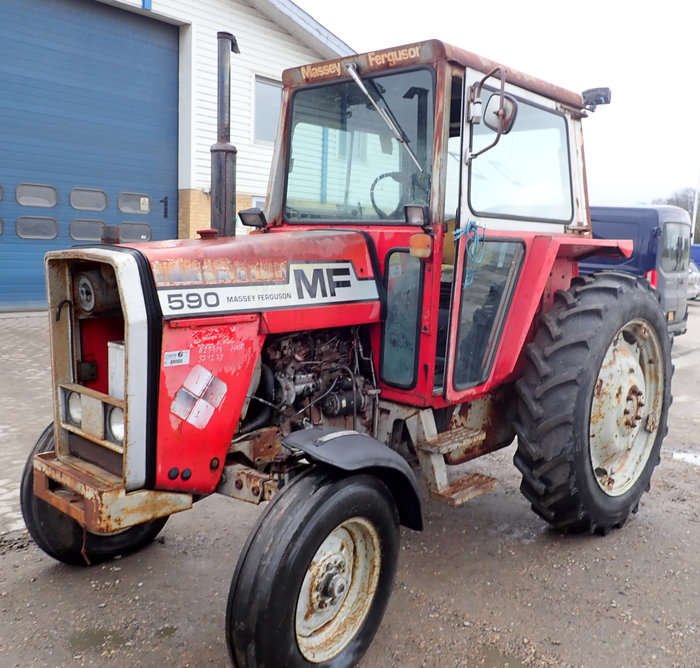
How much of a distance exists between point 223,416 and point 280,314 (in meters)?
0.46

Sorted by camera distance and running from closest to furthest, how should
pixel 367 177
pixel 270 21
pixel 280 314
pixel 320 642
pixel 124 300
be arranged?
1. pixel 124 300
2. pixel 320 642
3. pixel 280 314
4. pixel 367 177
5. pixel 270 21

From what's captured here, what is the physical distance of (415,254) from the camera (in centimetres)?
279

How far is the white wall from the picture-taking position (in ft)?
35.7

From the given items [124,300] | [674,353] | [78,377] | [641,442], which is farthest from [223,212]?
[674,353]

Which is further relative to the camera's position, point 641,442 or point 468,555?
point 641,442

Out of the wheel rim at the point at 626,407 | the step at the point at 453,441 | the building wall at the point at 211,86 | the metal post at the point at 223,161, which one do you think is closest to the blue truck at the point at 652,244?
the building wall at the point at 211,86

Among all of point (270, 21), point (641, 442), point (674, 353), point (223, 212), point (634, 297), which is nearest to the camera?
point (634, 297)

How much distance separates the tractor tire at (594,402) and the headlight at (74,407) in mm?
1988

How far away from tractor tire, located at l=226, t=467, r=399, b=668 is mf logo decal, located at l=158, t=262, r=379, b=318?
69 cm

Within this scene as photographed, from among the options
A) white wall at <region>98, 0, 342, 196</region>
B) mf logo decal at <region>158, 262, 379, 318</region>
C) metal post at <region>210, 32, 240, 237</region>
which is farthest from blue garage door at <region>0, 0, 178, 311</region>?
mf logo decal at <region>158, 262, 379, 318</region>

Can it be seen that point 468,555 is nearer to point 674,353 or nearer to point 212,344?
point 212,344

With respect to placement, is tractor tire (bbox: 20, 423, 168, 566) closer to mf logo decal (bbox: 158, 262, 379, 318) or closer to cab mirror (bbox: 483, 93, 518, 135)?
mf logo decal (bbox: 158, 262, 379, 318)

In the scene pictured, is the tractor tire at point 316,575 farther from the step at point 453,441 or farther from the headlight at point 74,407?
the headlight at point 74,407

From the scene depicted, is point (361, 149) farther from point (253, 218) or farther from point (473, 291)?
point (473, 291)
